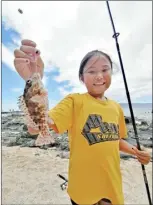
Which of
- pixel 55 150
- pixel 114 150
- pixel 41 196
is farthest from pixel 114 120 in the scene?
pixel 55 150

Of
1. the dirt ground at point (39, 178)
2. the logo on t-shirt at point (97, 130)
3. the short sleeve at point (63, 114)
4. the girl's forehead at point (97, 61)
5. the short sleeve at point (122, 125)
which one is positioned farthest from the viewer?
the dirt ground at point (39, 178)

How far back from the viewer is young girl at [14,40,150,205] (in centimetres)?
141

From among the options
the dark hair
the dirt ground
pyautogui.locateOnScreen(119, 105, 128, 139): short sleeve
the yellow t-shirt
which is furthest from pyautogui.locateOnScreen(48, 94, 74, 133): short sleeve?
the dirt ground

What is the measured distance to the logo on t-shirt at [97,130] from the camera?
146 cm

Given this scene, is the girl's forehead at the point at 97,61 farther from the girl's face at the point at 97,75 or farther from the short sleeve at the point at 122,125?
the short sleeve at the point at 122,125

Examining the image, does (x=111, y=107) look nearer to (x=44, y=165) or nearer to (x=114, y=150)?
(x=114, y=150)

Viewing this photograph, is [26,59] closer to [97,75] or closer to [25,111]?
[25,111]

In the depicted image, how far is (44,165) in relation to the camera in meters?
4.21

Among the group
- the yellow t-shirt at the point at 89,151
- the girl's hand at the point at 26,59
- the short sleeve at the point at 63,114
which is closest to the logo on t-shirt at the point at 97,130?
the yellow t-shirt at the point at 89,151

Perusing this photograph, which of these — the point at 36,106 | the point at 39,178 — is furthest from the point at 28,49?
the point at 39,178

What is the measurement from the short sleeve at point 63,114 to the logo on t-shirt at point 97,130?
111 millimetres

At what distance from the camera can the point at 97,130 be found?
1491 millimetres

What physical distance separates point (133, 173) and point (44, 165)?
5.16ft

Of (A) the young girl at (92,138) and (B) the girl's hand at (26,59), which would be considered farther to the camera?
(A) the young girl at (92,138)
